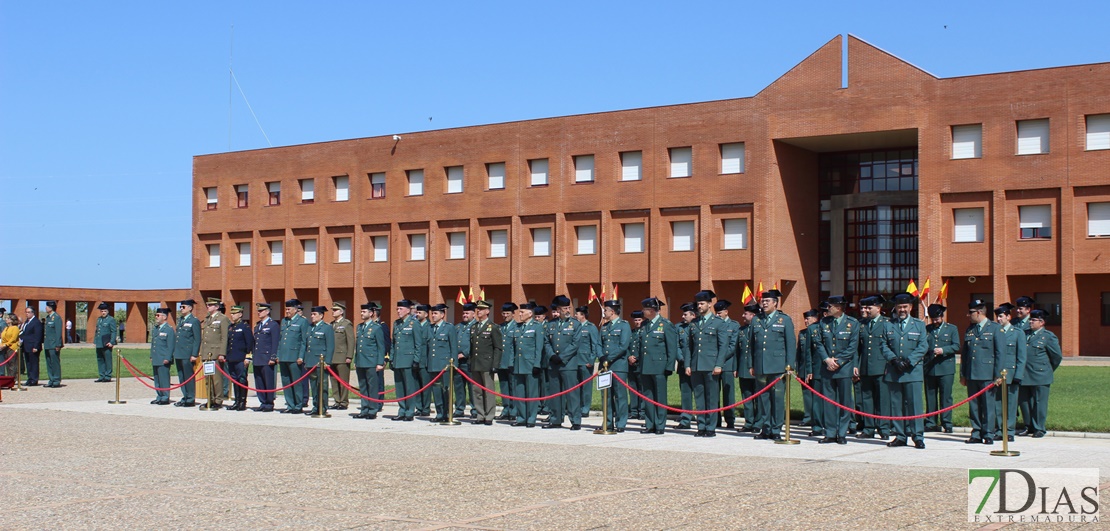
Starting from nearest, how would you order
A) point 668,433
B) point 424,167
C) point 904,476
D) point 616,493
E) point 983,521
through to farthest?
point 983,521 → point 616,493 → point 904,476 → point 668,433 → point 424,167

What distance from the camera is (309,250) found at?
56688 mm

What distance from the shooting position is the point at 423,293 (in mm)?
54062

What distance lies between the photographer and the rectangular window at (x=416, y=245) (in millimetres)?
53219

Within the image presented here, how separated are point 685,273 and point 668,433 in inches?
1176

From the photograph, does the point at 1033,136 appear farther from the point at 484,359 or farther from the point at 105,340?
the point at 105,340

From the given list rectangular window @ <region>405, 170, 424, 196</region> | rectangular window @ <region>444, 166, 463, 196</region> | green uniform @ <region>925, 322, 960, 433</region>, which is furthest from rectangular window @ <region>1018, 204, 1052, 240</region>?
green uniform @ <region>925, 322, 960, 433</region>

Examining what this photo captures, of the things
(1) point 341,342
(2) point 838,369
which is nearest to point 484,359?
(1) point 341,342

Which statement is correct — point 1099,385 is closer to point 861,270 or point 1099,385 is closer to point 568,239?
point 861,270

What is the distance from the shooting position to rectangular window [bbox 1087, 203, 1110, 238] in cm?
3944

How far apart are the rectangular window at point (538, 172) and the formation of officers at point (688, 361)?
28.8 m

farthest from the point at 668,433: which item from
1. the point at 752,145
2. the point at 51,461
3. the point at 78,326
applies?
the point at 78,326

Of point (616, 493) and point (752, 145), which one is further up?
point (752, 145)

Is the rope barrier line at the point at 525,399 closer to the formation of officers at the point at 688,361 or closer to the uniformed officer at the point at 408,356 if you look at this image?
the formation of officers at the point at 688,361

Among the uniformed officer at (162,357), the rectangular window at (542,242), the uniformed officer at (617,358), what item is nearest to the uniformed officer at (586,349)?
the uniformed officer at (617,358)
